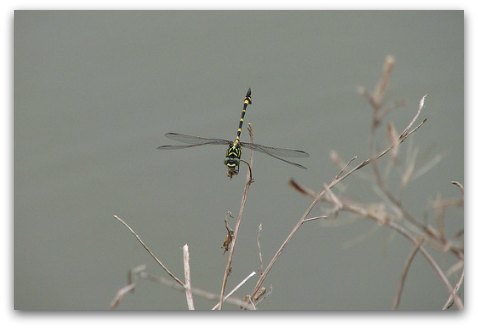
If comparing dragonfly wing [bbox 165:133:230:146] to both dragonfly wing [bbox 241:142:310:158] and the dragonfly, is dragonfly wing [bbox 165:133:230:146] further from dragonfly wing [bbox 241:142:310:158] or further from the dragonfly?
dragonfly wing [bbox 241:142:310:158]

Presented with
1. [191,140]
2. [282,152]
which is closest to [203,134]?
[191,140]

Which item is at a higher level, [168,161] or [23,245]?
[168,161]

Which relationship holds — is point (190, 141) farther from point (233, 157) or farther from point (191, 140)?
point (233, 157)

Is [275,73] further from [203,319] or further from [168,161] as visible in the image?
[203,319]

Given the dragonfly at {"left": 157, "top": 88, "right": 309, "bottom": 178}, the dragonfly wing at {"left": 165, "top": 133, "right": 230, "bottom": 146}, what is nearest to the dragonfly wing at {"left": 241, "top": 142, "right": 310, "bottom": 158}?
the dragonfly at {"left": 157, "top": 88, "right": 309, "bottom": 178}

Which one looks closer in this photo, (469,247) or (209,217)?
(469,247)
